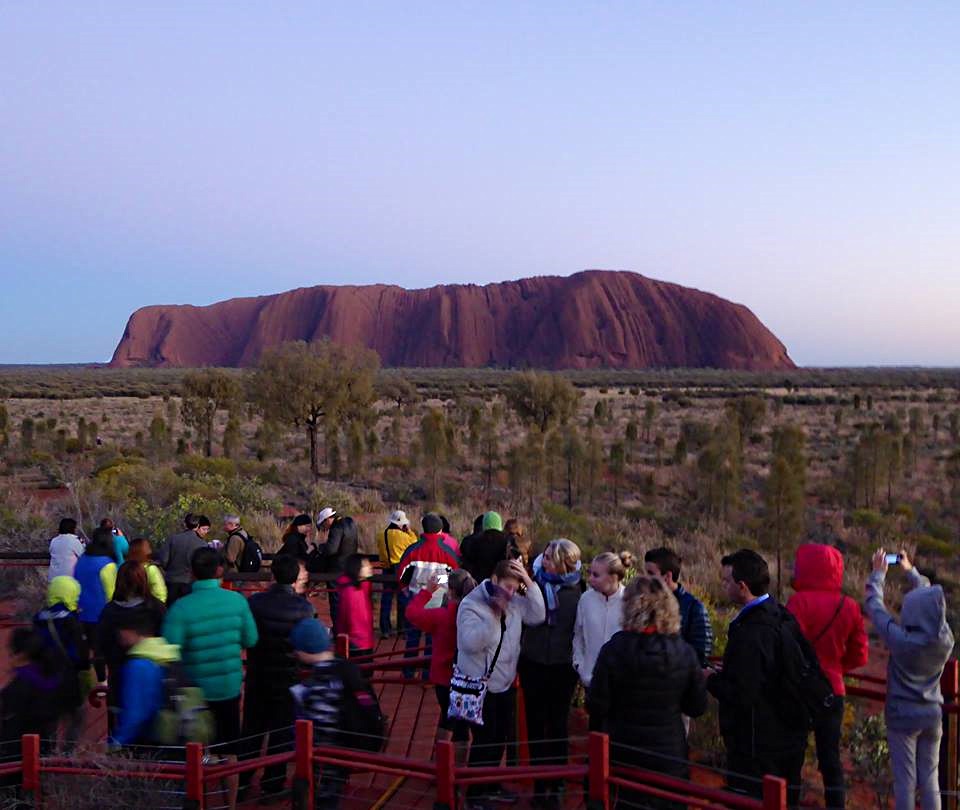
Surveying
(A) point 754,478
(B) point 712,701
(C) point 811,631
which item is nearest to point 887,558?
(C) point 811,631

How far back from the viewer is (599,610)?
4.28 meters

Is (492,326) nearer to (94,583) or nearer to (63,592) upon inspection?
(94,583)

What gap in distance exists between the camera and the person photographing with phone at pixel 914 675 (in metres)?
3.90

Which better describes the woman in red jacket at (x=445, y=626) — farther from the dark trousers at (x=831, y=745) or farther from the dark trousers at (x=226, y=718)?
the dark trousers at (x=831, y=745)

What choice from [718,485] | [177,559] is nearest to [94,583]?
[177,559]

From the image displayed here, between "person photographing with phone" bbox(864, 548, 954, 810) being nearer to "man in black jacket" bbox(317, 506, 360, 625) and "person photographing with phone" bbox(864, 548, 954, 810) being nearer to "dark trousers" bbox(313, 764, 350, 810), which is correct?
"dark trousers" bbox(313, 764, 350, 810)

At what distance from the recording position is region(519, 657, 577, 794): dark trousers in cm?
461

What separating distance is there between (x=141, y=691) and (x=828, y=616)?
3.28 metres

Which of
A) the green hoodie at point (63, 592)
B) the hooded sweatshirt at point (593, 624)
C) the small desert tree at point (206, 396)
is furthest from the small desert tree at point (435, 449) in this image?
the hooded sweatshirt at point (593, 624)

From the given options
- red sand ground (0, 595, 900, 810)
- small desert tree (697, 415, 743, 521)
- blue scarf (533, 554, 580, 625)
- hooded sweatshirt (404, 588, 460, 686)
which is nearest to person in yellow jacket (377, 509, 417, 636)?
red sand ground (0, 595, 900, 810)

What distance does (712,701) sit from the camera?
21.9 feet

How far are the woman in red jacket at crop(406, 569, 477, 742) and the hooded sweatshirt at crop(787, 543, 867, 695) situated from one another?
172 centimetres

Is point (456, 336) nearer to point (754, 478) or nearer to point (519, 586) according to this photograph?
point (754, 478)

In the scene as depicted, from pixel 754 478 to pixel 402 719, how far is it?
644 inches
